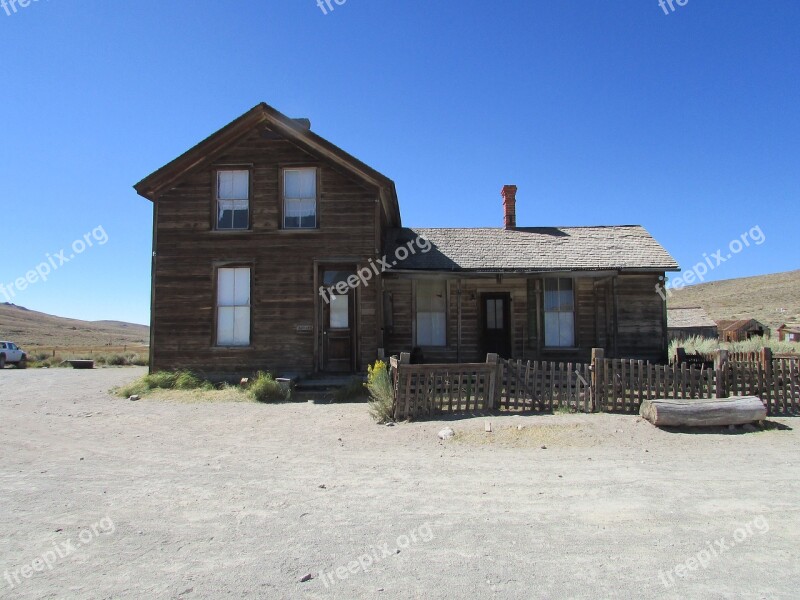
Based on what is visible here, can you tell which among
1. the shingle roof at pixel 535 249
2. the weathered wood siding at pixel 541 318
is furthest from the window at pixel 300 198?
the weathered wood siding at pixel 541 318

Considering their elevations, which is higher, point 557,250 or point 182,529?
point 557,250

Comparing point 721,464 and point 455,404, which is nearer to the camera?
point 721,464

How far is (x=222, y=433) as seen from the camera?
27.5ft

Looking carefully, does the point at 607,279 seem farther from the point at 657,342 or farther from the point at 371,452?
the point at 371,452

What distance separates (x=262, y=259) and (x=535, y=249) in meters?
7.84

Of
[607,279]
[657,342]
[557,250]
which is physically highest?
[557,250]

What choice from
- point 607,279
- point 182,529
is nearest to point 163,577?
point 182,529

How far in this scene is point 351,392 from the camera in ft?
37.5

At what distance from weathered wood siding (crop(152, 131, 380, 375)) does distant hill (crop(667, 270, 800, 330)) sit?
1728 inches

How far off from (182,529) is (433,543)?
2.11 m

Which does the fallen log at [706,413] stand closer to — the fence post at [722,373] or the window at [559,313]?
the fence post at [722,373]

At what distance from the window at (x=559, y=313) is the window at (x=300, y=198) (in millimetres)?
6839

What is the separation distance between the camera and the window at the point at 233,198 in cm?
1357

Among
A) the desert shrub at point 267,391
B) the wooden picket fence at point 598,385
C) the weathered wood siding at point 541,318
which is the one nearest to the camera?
the wooden picket fence at point 598,385
